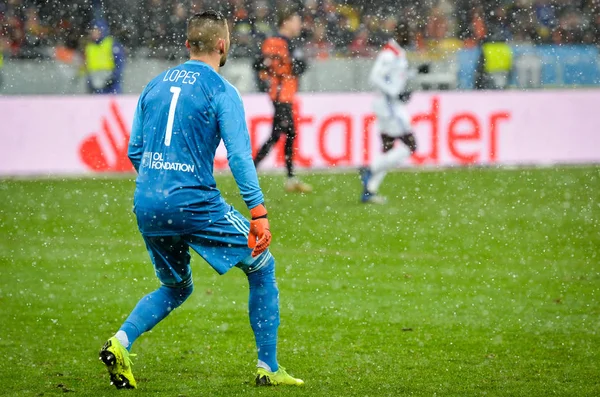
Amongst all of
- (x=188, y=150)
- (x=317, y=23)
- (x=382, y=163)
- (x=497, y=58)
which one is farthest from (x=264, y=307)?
(x=317, y=23)

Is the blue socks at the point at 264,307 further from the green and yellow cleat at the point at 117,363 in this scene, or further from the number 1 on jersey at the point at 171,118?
the number 1 on jersey at the point at 171,118

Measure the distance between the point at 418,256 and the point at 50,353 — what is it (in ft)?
12.8

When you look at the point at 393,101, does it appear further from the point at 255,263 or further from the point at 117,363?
the point at 117,363

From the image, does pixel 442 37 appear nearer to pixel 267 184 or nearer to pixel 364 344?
pixel 267 184

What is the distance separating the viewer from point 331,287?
7.52 metres

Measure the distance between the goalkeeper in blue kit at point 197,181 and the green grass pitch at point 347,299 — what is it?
1.46 feet

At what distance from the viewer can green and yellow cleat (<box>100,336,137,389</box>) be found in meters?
4.59

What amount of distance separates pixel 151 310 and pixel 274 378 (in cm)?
71

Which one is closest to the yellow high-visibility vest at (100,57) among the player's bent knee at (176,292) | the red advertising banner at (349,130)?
the red advertising banner at (349,130)

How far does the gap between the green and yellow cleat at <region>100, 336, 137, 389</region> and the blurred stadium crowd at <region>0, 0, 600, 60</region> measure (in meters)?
15.1

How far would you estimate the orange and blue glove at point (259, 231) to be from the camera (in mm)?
4527

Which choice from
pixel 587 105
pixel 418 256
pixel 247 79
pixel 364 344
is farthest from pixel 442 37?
pixel 364 344

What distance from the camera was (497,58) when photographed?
20.9 m

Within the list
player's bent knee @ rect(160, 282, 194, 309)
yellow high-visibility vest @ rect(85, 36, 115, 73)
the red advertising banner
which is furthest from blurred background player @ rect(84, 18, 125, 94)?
player's bent knee @ rect(160, 282, 194, 309)
